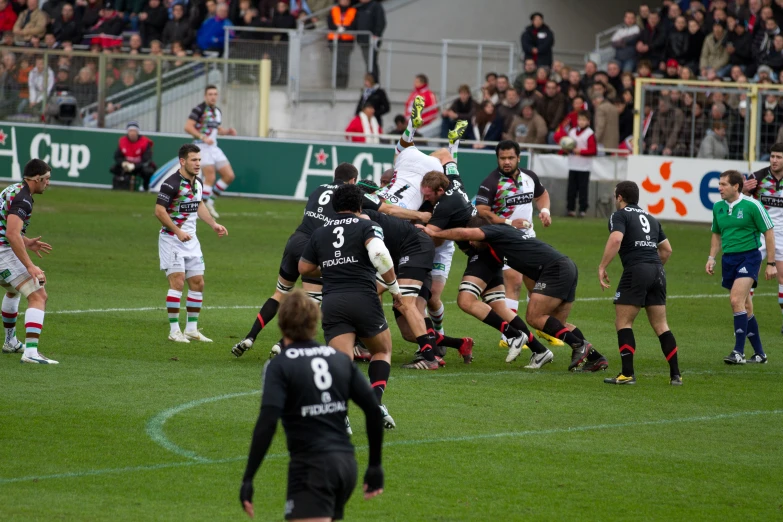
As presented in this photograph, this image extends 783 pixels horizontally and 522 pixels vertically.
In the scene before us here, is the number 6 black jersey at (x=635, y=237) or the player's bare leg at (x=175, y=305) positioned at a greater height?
the number 6 black jersey at (x=635, y=237)

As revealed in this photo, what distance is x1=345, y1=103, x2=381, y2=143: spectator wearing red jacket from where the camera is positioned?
28.1 m

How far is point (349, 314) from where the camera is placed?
343 inches

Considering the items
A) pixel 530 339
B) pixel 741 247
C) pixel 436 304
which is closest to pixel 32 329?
pixel 436 304

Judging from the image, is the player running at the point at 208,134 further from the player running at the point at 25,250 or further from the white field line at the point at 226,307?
the player running at the point at 25,250

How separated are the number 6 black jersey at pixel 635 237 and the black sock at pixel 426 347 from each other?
1.93 metres

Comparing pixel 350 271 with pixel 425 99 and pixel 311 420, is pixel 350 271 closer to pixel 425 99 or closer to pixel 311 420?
pixel 311 420

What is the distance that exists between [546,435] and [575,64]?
26.3m

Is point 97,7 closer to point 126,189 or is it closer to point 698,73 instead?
point 126,189

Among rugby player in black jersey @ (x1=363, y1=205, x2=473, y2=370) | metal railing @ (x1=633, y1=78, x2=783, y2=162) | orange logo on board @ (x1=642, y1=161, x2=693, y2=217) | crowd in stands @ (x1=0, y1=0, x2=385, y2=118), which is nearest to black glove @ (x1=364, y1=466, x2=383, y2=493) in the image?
rugby player in black jersey @ (x1=363, y1=205, x2=473, y2=370)

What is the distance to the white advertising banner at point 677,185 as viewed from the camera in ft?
79.8

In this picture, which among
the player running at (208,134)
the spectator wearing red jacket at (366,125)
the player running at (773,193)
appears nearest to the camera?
the player running at (773,193)

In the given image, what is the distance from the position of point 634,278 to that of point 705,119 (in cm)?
1422

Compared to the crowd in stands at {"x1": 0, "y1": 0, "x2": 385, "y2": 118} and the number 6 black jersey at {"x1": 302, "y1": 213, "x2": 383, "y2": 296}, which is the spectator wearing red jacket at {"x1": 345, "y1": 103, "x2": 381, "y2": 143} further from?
the number 6 black jersey at {"x1": 302, "y1": 213, "x2": 383, "y2": 296}

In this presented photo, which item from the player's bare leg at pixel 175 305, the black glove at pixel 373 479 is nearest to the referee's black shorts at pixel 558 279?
the player's bare leg at pixel 175 305
